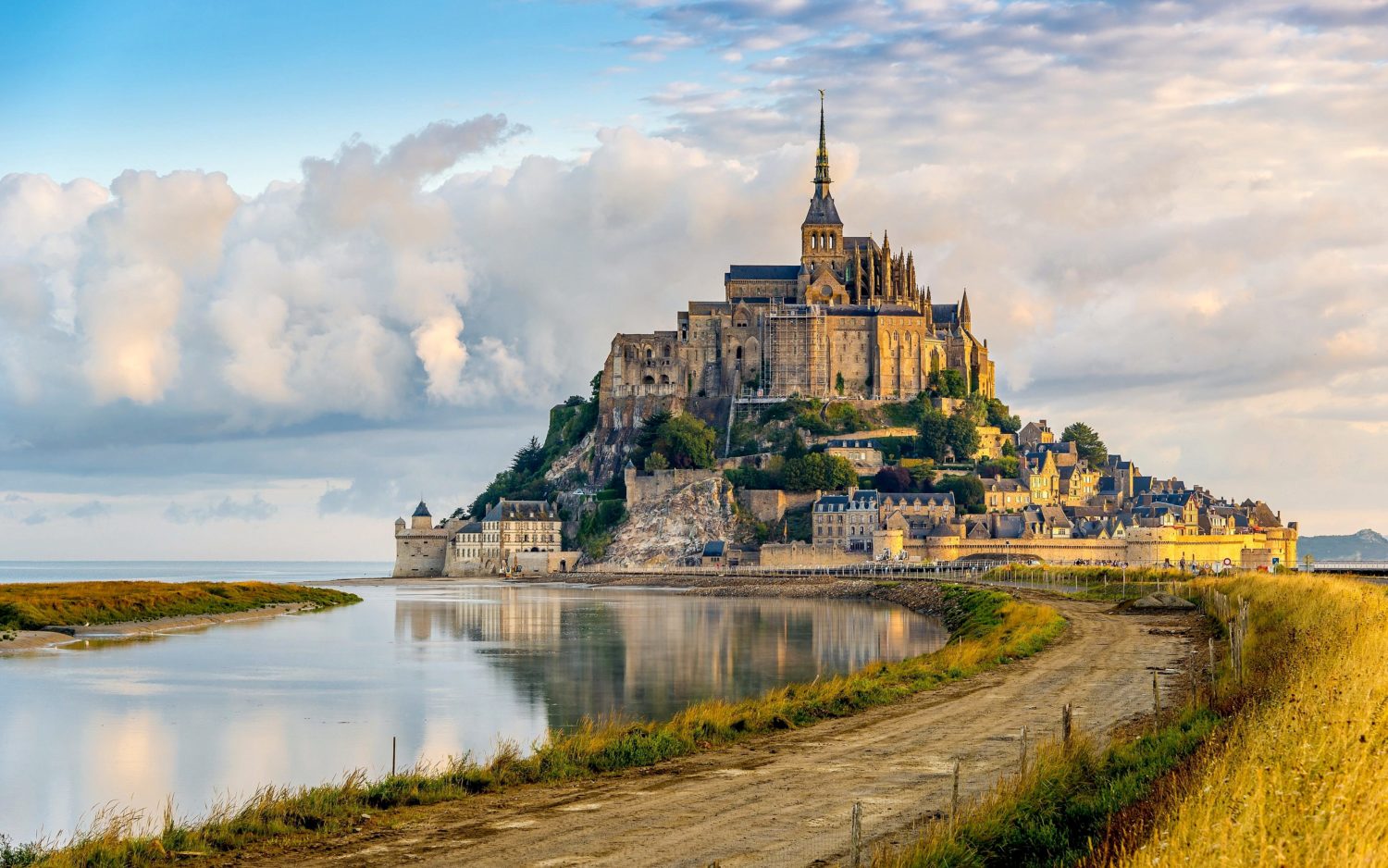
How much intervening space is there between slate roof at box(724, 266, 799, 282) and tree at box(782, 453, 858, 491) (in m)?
23.7

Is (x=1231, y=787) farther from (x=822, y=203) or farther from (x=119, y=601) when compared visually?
(x=822, y=203)

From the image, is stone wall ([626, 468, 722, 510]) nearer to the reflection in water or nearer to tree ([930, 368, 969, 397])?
tree ([930, 368, 969, 397])

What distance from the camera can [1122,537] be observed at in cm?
10456

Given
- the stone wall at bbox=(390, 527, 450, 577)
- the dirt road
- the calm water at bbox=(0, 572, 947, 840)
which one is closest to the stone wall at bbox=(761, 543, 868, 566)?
the calm water at bbox=(0, 572, 947, 840)

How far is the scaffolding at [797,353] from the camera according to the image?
117875mm

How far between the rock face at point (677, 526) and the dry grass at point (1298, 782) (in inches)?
3621

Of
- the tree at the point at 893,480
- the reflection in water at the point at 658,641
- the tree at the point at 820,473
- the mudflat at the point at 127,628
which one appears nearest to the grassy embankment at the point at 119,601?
the mudflat at the point at 127,628

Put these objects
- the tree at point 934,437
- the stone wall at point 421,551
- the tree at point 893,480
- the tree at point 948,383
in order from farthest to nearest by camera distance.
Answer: the stone wall at point 421,551 < the tree at point 948,383 < the tree at point 934,437 < the tree at point 893,480

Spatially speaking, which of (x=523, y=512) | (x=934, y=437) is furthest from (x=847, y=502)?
(x=523, y=512)

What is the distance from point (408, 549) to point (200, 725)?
10315cm

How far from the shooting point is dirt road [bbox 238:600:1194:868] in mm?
13117

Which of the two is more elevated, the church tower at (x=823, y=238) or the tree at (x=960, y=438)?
the church tower at (x=823, y=238)

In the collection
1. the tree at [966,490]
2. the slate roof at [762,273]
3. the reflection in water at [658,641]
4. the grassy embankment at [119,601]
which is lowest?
the reflection in water at [658,641]

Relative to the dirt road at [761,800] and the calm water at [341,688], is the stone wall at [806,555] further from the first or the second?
the dirt road at [761,800]
